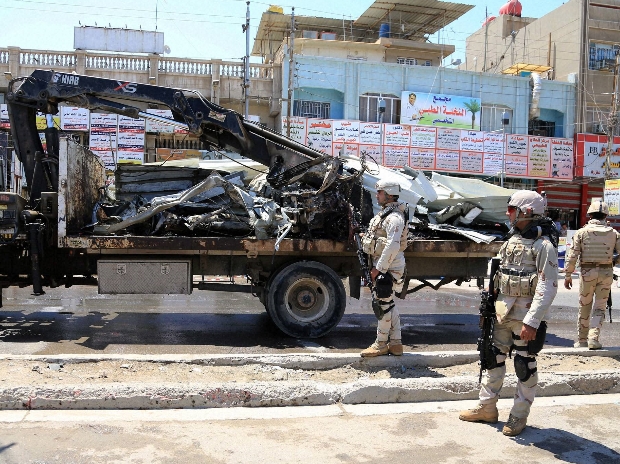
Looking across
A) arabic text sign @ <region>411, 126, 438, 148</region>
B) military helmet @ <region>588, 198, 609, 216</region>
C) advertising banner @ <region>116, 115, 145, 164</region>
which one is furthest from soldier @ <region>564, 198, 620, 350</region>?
arabic text sign @ <region>411, 126, 438, 148</region>

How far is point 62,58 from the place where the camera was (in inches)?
869

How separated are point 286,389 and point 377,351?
1.28 metres

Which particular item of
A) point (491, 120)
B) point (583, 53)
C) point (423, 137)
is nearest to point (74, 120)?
point (423, 137)

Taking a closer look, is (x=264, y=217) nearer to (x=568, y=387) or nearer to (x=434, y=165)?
(x=568, y=387)

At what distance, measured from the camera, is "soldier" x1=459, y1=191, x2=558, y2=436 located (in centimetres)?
426

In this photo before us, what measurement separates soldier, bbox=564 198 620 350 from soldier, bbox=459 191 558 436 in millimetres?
2655

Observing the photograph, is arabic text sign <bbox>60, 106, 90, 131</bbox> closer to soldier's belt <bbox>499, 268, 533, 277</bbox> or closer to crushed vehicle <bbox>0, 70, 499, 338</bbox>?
crushed vehicle <bbox>0, 70, 499, 338</bbox>

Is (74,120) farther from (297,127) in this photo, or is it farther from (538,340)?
(538,340)

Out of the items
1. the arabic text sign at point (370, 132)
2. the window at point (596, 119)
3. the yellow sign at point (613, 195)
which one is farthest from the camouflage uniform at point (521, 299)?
the window at point (596, 119)

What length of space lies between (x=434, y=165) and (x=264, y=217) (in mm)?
17897

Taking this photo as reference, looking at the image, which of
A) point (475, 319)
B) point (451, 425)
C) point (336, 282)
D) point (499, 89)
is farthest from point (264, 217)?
point (499, 89)

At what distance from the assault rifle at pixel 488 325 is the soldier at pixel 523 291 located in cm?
5

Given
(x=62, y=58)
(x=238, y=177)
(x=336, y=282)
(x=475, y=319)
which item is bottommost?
(x=475, y=319)

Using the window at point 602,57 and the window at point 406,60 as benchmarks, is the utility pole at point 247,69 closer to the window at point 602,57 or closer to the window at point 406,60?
the window at point 406,60
